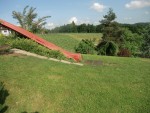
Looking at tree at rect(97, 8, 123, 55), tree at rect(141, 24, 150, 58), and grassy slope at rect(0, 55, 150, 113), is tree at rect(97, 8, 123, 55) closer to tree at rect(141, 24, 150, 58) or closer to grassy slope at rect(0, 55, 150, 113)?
tree at rect(141, 24, 150, 58)

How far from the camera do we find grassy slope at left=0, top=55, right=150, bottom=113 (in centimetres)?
655

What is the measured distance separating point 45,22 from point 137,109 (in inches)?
1702

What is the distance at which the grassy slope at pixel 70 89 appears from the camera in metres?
6.55

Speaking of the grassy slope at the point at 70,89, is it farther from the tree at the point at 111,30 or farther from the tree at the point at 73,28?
the tree at the point at 73,28

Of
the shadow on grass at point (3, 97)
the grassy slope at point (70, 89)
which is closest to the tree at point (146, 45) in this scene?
the grassy slope at point (70, 89)

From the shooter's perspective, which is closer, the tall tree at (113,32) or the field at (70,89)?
the field at (70,89)

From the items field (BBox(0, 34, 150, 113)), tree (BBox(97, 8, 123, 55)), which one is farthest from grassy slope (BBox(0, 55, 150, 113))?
tree (BBox(97, 8, 123, 55))

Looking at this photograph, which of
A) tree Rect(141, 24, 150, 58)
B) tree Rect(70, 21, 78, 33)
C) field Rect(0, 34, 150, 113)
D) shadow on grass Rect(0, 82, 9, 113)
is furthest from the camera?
tree Rect(70, 21, 78, 33)

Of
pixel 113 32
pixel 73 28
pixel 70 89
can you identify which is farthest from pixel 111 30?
pixel 73 28

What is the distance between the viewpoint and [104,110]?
21.2 ft

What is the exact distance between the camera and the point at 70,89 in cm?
759

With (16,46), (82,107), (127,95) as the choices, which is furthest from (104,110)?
(16,46)

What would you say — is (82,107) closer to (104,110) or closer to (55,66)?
(104,110)

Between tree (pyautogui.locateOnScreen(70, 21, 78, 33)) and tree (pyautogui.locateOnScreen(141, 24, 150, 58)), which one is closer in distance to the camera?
tree (pyautogui.locateOnScreen(141, 24, 150, 58))
